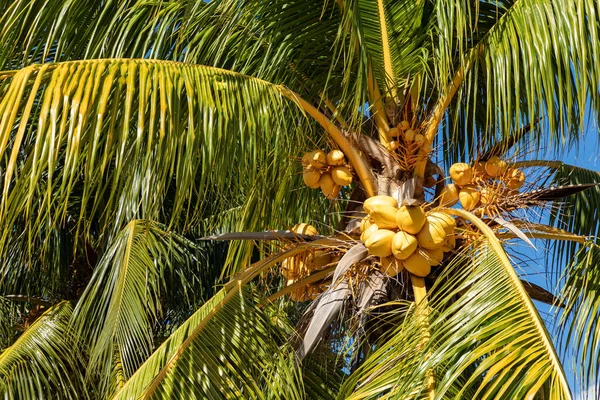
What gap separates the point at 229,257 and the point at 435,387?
1873 millimetres

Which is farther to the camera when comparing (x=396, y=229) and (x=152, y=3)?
(x=152, y=3)

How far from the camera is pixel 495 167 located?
148 inches

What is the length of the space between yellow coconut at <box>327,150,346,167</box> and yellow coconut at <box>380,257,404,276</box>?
579mm

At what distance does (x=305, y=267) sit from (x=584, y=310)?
3.91ft

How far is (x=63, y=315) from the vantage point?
5879mm

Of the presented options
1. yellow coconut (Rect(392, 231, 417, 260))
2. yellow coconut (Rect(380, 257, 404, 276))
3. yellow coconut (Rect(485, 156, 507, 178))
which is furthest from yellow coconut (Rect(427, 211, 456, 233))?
yellow coconut (Rect(485, 156, 507, 178))

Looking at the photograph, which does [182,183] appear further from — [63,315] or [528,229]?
[63,315]

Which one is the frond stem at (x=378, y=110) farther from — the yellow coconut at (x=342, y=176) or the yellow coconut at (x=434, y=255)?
the yellow coconut at (x=434, y=255)

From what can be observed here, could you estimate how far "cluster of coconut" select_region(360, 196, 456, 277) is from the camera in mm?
3357

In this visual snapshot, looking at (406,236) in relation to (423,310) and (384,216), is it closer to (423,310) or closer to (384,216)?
(384,216)

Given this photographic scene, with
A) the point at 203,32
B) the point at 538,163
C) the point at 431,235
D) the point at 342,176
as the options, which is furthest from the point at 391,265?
the point at 203,32

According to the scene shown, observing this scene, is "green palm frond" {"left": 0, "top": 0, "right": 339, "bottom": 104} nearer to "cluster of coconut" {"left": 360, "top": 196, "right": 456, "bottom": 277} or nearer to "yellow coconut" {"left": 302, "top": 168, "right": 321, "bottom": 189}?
"yellow coconut" {"left": 302, "top": 168, "right": 321, "bottom": 189}

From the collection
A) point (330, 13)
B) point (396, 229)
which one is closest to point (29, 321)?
point (330, 13)

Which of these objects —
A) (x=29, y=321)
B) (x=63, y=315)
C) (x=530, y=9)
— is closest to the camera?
(x=530, y=9)
